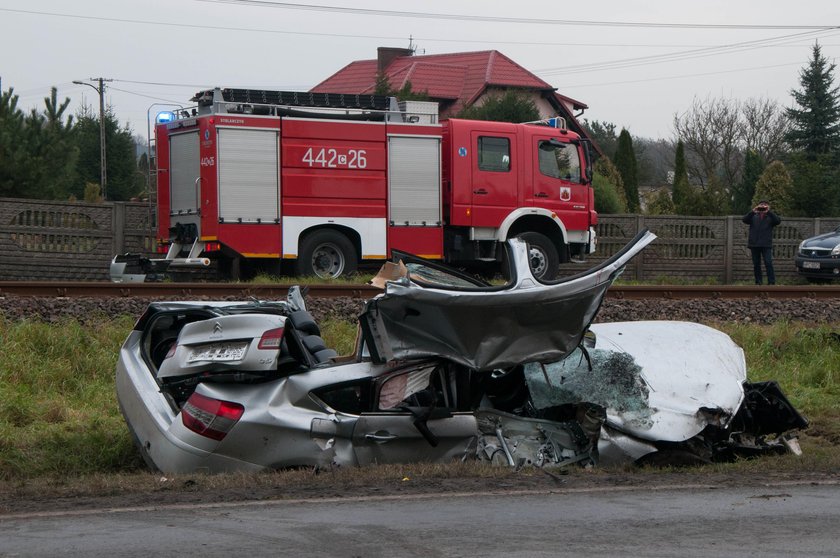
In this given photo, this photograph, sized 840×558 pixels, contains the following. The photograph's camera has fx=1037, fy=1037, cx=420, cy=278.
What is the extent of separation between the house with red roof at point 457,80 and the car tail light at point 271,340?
4318 cm

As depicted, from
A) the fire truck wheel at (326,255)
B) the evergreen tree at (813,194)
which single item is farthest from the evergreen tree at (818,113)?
the fire truck wheel at (326,255)

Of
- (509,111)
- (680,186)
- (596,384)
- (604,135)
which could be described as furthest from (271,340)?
(604,135)

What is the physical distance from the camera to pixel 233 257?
16.4 metres

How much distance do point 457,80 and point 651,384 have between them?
47539 millimetres

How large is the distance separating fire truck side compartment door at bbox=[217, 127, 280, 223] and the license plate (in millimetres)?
10698

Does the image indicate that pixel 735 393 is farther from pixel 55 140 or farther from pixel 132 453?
pixel 55 140

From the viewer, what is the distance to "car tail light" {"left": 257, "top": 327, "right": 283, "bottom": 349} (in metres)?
5.67

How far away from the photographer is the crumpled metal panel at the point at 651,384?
612cm

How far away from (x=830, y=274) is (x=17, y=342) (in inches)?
624

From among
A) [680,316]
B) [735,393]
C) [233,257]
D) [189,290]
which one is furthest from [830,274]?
[735,393]

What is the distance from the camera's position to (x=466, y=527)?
15.9ft

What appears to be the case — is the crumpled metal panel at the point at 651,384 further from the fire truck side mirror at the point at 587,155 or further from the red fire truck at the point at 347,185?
the fire truck side mirror at the point at 587,155

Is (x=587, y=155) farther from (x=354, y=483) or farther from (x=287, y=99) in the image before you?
(x=354, y=483)

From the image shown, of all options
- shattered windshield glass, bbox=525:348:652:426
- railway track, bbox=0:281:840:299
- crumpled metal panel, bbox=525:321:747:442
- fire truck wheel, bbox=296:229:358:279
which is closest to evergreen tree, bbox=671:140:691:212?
railway track, bbox=0:281:840:299
